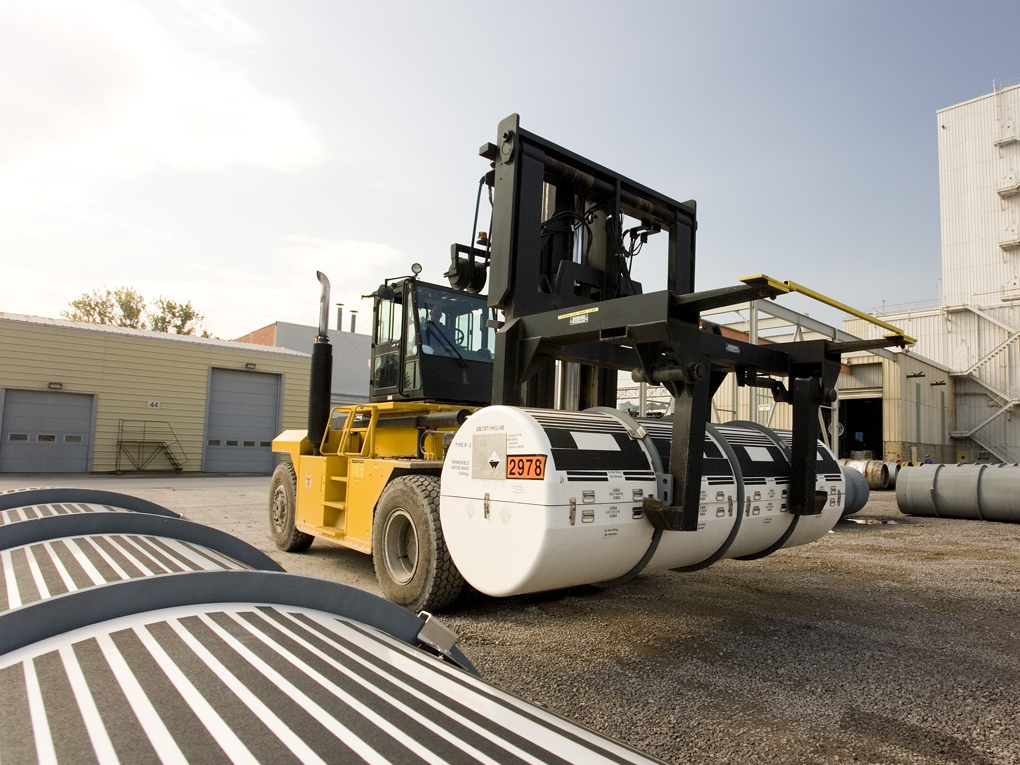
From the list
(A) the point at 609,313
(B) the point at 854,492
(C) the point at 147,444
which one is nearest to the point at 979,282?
(B) the point at 854,492

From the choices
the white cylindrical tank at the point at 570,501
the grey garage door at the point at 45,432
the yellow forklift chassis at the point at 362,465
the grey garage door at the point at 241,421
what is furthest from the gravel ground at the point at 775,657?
→ the grey garage door at the point at 241,421

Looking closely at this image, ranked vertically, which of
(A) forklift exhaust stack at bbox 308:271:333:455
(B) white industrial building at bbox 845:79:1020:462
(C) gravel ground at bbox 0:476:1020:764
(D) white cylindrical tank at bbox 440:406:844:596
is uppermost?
(B) white industrial building at bbox 845:79:1020:462

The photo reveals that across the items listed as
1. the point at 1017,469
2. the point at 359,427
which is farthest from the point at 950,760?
the point at 1017,469

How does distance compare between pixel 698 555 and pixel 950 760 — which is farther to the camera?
pixel 698 555

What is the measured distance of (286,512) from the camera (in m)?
7.90

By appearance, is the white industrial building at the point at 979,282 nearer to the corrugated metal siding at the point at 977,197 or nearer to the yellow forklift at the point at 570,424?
the corrugated metal siding at the point at 977,197

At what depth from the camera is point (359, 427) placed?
6.98m

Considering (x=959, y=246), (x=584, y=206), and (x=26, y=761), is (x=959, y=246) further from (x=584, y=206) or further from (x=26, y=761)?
(x=26, y=761)

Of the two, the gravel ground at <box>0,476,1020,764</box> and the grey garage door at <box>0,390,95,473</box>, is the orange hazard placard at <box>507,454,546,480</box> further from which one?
the grey garage door at <box>0,390,95,473</box>

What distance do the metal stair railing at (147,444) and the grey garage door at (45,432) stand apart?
92cm

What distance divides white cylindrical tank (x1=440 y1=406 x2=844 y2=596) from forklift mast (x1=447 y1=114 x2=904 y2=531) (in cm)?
22

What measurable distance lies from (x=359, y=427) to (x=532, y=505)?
4.16 m

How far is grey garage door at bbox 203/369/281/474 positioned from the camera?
23469mm

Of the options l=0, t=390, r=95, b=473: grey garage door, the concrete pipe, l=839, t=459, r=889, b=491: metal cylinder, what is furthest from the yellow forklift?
l=0, t=390, r=95, b=473: grey garage door
